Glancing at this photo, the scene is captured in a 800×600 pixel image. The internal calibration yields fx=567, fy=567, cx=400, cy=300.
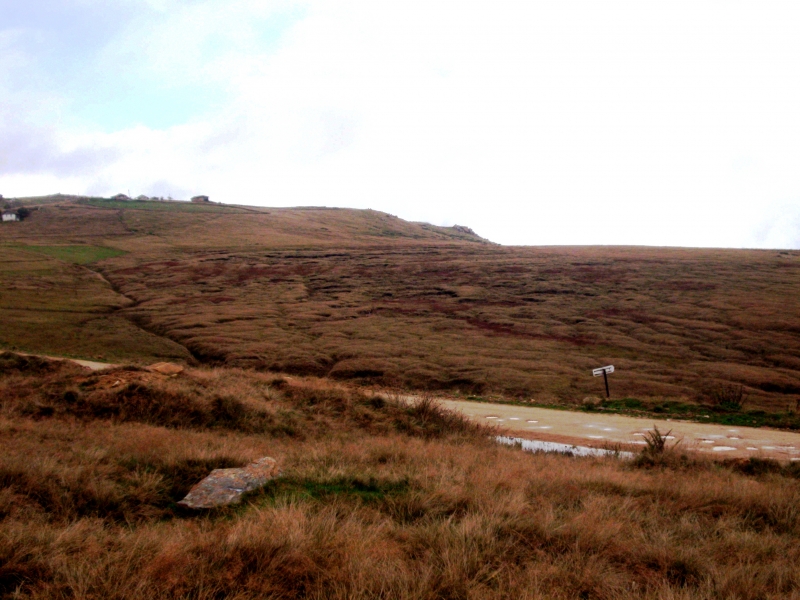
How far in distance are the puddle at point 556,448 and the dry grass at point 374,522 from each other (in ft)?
4.49

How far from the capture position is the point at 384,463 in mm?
10672

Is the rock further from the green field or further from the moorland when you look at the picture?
the green field

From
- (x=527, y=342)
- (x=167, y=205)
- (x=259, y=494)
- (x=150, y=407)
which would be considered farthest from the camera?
(x=167, y=205)

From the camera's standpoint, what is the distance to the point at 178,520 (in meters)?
7.13

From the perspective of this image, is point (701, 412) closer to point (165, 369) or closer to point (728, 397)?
point (728, 397)

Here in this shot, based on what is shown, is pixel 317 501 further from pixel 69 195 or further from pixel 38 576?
pixel 69 195

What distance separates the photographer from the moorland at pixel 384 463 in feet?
17.5

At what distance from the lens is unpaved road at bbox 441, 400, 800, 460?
1483 centimetres

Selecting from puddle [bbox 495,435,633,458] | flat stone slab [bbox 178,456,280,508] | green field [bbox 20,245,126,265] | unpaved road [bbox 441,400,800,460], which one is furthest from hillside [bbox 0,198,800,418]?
flat stone slab [bbox 178,456,280,508]

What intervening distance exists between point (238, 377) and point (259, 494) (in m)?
11.1

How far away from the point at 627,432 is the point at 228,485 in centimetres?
1317

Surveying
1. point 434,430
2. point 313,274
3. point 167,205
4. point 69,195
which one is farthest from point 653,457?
point 69,195

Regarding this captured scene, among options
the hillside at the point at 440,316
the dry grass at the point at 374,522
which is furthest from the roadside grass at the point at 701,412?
the dry grass at the point at 374,522

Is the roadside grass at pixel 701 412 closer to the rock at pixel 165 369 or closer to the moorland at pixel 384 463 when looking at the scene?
the moorland at pixel 384 463
